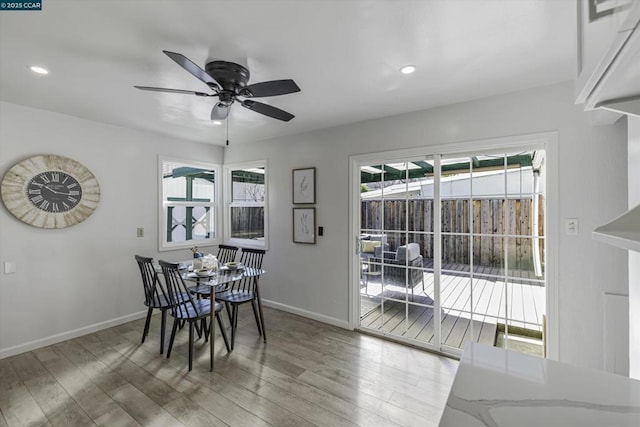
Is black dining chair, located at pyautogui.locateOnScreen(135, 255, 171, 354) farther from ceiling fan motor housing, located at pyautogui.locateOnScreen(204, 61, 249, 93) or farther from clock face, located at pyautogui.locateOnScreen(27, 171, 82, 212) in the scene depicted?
ceiling fan motor housing, located at pyautogui.locateOnScreen(204, 61, 249, 93)

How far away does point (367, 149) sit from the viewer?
11.0 ft

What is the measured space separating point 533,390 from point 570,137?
2.28 meters

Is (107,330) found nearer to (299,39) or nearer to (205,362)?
(205,362)

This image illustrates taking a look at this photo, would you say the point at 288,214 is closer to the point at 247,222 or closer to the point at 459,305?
the point at 247,222

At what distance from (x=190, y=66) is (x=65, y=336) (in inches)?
133

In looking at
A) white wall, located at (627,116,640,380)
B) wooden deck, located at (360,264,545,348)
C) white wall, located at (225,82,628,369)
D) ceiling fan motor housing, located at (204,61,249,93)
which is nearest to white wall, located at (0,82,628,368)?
white wall, located at (225,82,628,369)

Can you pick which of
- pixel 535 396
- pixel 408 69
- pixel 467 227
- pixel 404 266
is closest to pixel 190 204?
pixel 404 266

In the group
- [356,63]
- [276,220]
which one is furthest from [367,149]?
[276,220]

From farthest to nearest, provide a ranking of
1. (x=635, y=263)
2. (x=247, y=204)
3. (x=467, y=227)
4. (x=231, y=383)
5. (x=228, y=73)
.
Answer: (x=247, y=204) → (x=467, y=227) → (x=231, y=383) → (x=228, y=73) → (x=635, y=263)

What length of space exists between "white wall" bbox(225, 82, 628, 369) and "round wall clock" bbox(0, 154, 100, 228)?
7.41ft

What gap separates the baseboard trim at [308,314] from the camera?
11.7 feet

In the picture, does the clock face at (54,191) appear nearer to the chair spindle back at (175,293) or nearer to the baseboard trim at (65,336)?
the baseboard trim at (65,336)

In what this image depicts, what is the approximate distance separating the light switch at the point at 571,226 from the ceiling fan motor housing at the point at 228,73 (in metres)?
2.77

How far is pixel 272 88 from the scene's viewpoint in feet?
6.35
